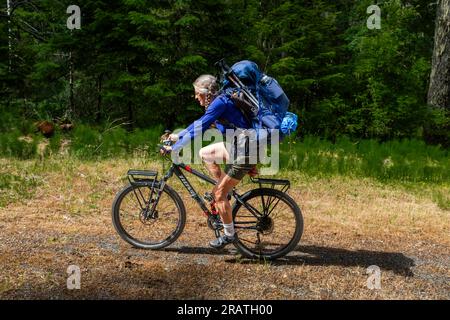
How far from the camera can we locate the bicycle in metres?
A: 5.49

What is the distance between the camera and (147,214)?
5.73 metres

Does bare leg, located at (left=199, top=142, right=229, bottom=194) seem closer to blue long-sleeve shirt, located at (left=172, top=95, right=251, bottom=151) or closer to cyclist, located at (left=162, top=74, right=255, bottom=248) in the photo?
cyclist, located at (left=162, top=74, right=255, bottom=248)

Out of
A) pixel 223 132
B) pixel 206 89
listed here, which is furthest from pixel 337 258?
pixel 206 89

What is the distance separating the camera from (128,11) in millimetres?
13438

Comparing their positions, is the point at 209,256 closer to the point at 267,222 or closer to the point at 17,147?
the point at 267,222

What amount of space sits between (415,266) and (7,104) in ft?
43.8

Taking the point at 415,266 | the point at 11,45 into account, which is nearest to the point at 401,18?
the point at 415,266

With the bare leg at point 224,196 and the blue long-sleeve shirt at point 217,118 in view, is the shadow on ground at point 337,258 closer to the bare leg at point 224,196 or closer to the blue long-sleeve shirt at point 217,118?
the bare leg at point 224,196

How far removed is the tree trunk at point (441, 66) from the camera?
13.4 m

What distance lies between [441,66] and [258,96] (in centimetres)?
1047

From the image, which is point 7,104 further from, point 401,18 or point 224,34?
point 401,18

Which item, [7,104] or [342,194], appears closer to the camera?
[342,194]

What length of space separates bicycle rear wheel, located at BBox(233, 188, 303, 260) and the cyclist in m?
0.23

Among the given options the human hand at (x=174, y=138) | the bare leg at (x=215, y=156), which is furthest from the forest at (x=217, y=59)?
the bare leg at (x=215, y=156)
